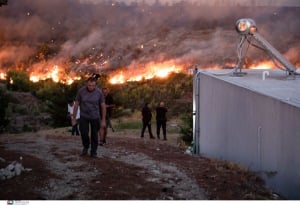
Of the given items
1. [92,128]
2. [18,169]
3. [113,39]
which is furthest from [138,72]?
[18,169]

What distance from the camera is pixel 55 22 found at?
5603cm

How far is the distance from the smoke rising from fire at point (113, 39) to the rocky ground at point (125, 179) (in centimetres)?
3900

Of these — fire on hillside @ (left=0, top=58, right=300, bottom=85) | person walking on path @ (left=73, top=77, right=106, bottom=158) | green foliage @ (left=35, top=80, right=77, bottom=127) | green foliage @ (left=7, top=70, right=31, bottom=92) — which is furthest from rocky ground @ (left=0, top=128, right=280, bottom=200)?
fire on hillside @ (left=0, top=58, right=300, bottom=85)

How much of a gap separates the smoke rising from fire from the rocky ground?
39.0 metres

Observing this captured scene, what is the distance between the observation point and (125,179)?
666 cm

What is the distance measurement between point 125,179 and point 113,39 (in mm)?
58375

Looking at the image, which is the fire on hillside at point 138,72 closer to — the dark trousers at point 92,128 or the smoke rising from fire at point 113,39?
the smoke rising from fire at point 113,39

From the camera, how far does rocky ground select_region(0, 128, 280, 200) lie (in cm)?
590

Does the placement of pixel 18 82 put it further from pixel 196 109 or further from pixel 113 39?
pixel 196 109

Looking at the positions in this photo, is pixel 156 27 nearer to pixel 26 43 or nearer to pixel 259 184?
pixel 26 43

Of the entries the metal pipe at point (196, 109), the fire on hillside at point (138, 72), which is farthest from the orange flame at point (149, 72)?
the metal pipe at point (196, 109)

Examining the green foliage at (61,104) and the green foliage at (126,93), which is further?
the green foliage at (126,93)

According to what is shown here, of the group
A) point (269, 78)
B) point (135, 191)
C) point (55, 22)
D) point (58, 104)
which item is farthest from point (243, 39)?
point (55, 22)

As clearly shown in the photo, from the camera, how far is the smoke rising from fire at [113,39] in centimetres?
5197
